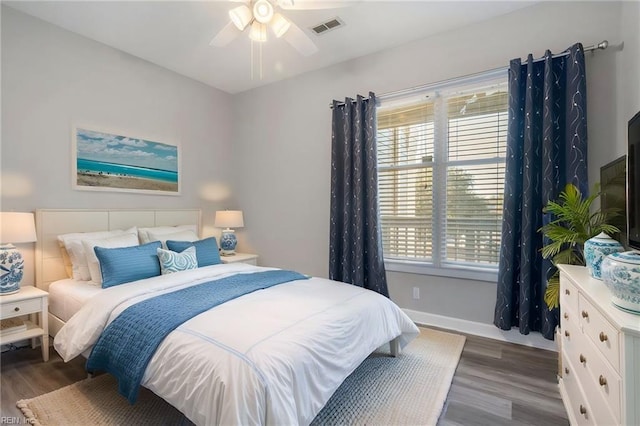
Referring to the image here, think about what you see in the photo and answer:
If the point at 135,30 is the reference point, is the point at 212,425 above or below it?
below

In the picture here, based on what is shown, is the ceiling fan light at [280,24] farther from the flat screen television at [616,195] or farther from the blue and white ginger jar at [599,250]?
the blue and white ginger jar at [599,250]

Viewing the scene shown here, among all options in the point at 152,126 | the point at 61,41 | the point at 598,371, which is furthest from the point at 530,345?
the point at 61,41

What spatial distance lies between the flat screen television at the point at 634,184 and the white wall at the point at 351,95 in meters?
1.23

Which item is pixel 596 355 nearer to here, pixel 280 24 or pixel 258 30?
pixel 280 24

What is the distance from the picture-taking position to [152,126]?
3689 millimetres

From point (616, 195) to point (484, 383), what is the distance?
1.45 meters

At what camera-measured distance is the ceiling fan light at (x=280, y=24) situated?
7.26ft

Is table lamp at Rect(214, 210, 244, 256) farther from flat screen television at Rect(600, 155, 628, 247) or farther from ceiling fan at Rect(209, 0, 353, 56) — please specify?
flat screen television at Rect(600, 155, 628, 247)

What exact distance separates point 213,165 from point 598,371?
4.28 meters

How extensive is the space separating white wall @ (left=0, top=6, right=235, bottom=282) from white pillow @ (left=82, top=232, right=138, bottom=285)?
1.75 feet

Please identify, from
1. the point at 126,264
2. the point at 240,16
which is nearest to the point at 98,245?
the point at 126,264

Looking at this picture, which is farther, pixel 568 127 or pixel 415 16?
pixel 415 16

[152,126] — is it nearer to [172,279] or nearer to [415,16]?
[172,279]

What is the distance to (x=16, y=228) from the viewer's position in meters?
2.41
